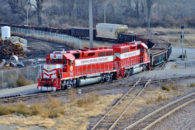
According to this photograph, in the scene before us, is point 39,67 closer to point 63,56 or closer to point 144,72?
point 63,56

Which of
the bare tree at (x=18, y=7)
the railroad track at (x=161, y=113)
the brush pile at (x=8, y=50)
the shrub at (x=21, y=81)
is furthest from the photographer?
the bare tree at (x=18, y=7)

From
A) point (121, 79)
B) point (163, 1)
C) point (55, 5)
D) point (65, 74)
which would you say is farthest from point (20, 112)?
point (163, 1)

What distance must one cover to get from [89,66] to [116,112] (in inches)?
358

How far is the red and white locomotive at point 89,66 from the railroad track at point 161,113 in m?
8.29

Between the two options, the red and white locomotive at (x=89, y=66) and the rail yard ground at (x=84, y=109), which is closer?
the rail yard ground at (x=84, y=109)

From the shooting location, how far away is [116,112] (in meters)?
18.4

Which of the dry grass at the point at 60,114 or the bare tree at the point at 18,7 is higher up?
the bare tree at the point at 18,7

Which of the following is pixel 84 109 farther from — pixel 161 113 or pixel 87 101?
pixel 161 113

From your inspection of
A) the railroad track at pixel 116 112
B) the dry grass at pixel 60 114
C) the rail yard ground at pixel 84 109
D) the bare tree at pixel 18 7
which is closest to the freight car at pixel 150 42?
the rail yard ground at pixel 84 109

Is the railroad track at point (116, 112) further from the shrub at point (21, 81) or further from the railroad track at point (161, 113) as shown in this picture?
the shrub at point (21, 81)

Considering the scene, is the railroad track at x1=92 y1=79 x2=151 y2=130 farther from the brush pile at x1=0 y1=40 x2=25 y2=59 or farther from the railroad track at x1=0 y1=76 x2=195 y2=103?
the brush pile at x1=0 y1=40 x2=25 y2=59

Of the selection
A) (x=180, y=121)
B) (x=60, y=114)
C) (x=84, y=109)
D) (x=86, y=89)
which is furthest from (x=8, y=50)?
(x=180, y=121)

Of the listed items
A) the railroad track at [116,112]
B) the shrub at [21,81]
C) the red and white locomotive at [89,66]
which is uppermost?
the red and white locomotive at [89,66]

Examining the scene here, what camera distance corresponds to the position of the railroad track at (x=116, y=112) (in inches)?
621
